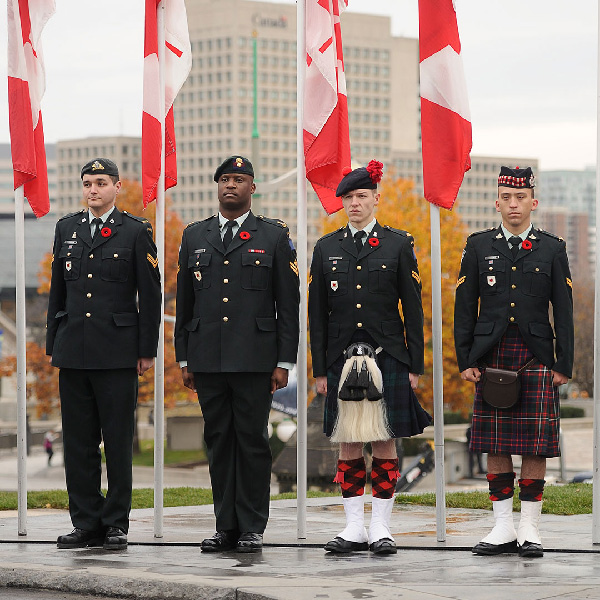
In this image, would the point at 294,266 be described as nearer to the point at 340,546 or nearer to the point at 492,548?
the point at 340,546

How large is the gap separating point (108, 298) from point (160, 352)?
58 centimetres

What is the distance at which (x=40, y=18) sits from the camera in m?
9.92

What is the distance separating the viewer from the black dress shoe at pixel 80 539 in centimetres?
868

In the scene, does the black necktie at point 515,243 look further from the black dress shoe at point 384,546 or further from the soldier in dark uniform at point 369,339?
the black dress shoe at point 384,546

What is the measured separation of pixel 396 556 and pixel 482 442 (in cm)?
89

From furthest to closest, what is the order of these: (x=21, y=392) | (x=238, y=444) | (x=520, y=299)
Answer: (x=21, y=392)
(x=238, y=444)
(x=520, y=299)

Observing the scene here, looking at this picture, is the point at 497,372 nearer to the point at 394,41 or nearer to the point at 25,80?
the point at 25,80

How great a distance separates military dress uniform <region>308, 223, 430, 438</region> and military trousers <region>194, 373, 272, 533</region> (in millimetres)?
427

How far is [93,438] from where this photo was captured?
8.91m

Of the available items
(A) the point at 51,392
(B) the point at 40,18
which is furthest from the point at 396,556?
(A) the point at 51,392

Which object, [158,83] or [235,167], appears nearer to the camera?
[235,167]

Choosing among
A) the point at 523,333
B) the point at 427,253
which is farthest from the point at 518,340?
the point at 427,253

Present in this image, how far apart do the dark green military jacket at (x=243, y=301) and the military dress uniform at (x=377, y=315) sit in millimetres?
216

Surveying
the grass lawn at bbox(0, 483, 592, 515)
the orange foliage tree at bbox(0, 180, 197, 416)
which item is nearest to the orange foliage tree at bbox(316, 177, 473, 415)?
the orange foliage tree at bbox(0, 180, 197, 416)
